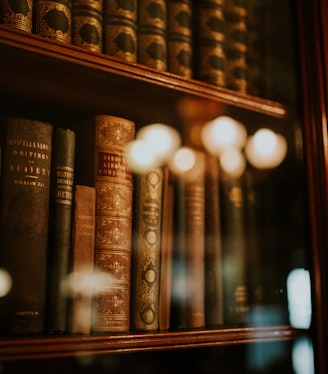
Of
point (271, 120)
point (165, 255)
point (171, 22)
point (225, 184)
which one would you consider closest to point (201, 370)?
point (165, 255)

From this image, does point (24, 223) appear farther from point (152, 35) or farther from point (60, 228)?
point (152, 35)

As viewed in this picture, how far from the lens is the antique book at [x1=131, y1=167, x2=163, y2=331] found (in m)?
0.81

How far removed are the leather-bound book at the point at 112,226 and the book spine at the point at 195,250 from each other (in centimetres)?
13

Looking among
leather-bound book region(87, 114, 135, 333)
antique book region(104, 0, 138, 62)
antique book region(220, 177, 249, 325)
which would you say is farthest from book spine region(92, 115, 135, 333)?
antique book region(220, 177, 249, 325)

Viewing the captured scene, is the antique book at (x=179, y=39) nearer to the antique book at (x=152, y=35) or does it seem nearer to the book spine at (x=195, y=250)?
the antique book at (x=152, y=35)

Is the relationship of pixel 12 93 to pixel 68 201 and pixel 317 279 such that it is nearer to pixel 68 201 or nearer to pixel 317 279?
pixel 68 201

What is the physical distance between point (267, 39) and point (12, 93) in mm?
509

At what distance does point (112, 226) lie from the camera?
2.60 ft

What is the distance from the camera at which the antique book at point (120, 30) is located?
82 centimetres

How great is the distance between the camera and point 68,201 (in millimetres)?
756

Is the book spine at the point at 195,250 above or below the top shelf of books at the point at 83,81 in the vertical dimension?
below

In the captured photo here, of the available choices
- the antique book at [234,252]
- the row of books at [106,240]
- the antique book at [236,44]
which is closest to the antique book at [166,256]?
the row of books at [106,240]

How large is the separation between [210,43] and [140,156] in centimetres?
26

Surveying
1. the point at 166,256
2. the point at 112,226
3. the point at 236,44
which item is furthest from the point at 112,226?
the point at 236,44
